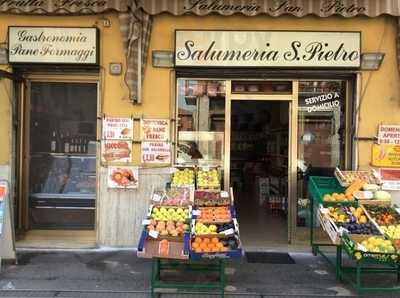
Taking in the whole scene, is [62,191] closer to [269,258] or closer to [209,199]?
[209,199]

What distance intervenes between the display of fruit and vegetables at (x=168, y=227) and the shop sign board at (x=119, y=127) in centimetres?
198

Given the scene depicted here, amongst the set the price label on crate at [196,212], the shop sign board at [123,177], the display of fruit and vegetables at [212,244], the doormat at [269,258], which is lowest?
the doormat at [269,258]

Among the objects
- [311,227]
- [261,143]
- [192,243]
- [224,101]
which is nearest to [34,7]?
[224,101]

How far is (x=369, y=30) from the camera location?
795cm

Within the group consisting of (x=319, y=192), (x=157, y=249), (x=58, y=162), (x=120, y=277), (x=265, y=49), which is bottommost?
(x=120, y=277)

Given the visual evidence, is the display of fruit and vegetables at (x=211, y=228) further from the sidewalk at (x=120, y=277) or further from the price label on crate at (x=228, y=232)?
the sidewalk at (x=120, y=277)

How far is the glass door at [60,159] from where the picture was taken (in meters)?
8.47

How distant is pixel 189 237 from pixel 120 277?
1.28 metres

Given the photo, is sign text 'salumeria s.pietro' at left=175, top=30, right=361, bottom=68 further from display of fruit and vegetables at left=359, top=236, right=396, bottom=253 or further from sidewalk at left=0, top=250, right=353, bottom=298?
display of fruit and vegetables at left=359, top=236, right=396, bottom=253

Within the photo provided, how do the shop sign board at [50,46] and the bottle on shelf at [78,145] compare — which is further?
the bottle on shelf at [78,145]

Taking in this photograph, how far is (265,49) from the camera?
791 cm

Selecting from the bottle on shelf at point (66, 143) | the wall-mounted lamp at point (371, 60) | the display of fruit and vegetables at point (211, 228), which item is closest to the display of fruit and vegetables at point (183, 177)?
the display of fruit and vegetables at point (211, 228)

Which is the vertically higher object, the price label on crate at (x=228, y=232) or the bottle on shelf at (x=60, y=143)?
the bottle on shelf at (x=60, y=143)

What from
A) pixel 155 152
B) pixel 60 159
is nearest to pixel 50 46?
pixel 60 159
